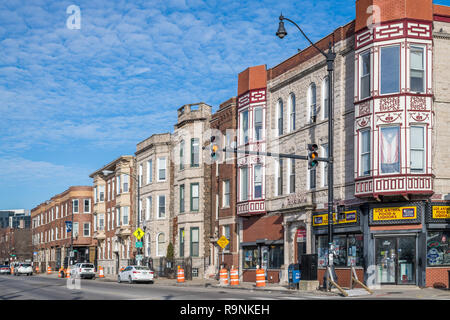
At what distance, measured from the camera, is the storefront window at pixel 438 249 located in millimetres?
27094

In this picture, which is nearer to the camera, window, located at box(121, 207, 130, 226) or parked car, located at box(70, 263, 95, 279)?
parked car, located at box(70, 263, 95, 279)

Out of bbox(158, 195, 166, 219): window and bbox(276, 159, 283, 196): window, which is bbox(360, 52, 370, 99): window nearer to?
bbox(276, 159, 283, 196): window

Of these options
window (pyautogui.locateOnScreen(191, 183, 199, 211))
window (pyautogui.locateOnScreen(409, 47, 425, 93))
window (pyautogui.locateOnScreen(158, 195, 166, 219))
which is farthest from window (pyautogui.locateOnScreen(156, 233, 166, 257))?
window (pyautogui.locateOnScreen(409, 47, 425, 93))

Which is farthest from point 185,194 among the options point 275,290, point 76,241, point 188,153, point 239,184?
point 76,241

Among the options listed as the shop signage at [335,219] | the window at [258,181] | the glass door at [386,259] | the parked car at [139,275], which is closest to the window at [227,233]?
the window at [258,181]

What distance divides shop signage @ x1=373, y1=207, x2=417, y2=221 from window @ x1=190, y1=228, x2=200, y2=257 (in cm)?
2033

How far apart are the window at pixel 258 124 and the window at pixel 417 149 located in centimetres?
1256

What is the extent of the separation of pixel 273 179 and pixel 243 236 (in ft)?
16.8

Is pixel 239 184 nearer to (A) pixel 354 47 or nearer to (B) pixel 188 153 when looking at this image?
(B) pixel 188 153

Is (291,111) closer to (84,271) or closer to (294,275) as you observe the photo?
(294,275)

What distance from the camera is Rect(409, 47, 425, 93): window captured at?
91.3ft

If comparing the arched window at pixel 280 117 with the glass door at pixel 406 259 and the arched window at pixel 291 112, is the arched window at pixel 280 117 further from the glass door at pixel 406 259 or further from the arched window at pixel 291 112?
the glass door at pixel 406 259

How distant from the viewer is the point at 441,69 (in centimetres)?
2822

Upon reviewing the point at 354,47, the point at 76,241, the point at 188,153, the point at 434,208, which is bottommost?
the point at 76,241
